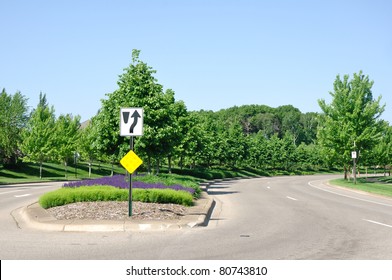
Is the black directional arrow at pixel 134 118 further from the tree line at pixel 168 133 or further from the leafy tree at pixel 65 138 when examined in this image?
the leafy tree at pixel 65 138

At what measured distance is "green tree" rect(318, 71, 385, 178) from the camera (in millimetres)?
40031

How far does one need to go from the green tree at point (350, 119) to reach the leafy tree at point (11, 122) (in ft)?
98.1

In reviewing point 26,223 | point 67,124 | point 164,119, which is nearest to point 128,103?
point 164,119

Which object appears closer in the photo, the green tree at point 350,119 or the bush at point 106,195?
the bush at point 106,195

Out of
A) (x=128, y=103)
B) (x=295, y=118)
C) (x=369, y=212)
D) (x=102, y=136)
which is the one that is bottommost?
(x=369, y=212)

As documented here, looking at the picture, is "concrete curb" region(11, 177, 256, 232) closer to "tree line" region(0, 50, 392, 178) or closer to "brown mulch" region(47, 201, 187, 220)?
"brown mulch" region(47, 201, 187, 220)

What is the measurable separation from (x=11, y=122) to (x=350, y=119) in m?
34.4

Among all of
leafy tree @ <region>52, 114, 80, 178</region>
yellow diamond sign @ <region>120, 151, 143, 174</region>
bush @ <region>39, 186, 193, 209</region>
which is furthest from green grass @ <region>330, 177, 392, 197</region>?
leafy tree @ <region>52, 114, 80, 178</region>

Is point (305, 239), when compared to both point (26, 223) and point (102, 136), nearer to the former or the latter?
point (26, 223)

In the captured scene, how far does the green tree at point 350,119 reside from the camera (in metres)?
40.0

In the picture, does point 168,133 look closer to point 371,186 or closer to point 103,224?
point 103,224

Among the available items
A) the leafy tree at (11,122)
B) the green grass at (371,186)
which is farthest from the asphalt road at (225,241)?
the leafy tree at (11,122)

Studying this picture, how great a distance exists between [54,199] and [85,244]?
6.28 meters
